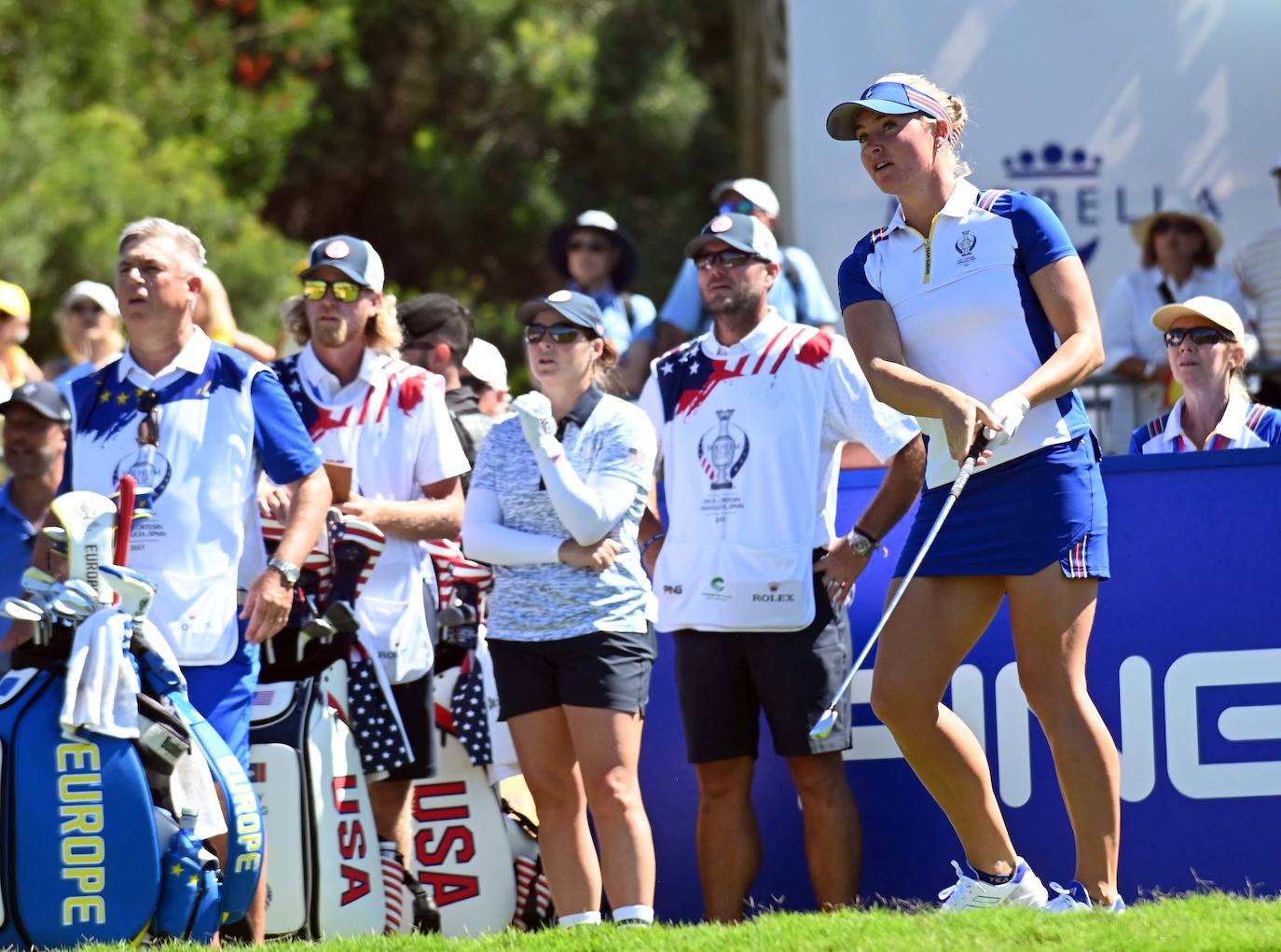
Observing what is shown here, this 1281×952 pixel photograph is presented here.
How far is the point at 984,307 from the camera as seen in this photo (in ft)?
17.8

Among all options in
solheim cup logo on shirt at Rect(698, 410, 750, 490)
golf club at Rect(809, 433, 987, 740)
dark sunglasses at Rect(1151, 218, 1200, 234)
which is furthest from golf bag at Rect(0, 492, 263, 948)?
dark sunglasses at Rect(1151, 218, 1200, 234)

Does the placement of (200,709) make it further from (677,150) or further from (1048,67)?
(677,150)

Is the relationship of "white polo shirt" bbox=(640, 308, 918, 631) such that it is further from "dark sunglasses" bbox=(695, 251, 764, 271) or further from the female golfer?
the female golfer

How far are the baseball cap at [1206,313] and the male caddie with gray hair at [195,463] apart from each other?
292 cm

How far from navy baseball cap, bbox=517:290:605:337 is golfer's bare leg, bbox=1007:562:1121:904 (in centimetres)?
191

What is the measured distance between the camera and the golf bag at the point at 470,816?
7121 millimetres

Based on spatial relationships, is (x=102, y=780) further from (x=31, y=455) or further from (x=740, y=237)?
(x=740, y=237)

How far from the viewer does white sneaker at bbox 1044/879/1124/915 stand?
207 inches

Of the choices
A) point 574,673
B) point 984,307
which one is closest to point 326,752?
point 574,673

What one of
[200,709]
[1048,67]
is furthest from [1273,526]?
[1048,67]

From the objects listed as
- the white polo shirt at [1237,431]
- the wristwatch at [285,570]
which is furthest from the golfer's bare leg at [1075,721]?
the wristwatch at [285,570]

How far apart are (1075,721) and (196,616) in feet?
8.03

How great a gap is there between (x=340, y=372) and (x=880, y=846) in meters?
2.35

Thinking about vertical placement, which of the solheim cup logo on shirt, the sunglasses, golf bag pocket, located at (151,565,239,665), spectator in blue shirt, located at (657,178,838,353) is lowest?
golf bag pocket, located at (151,565,239,665)
